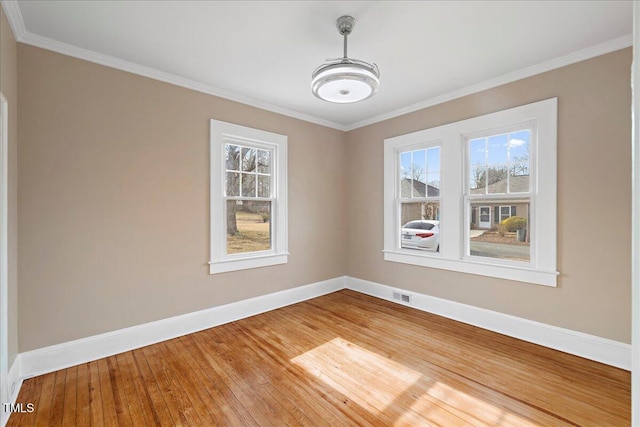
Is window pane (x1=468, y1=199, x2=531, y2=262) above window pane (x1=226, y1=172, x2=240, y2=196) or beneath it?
beneath

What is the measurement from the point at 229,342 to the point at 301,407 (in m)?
1.27

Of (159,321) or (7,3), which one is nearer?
(7,3)

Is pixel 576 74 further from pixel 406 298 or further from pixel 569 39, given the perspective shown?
pixel 406 298

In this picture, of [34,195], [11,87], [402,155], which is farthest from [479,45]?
[34,195]

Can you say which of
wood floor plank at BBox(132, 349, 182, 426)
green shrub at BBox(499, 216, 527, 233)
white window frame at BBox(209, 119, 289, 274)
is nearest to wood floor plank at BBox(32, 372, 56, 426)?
wood floor plank at BBox(132, 349, 182, 426)

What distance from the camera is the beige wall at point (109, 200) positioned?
2422 millimetres

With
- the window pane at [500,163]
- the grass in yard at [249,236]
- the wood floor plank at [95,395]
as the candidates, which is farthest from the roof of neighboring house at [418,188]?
the wood floor plank at [95,395]

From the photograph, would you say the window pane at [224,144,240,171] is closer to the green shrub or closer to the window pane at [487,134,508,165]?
the window pane at [487,134,508,165]

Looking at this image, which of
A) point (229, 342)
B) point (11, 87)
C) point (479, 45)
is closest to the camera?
point (11, 87)

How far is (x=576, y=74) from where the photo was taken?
2.71m

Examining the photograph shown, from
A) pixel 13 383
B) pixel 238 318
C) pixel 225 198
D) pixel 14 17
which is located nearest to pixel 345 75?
pixel 225 198

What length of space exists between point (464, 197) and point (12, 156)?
4287mm

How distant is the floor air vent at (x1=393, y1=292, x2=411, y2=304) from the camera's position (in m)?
4.05

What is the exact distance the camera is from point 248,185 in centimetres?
384
